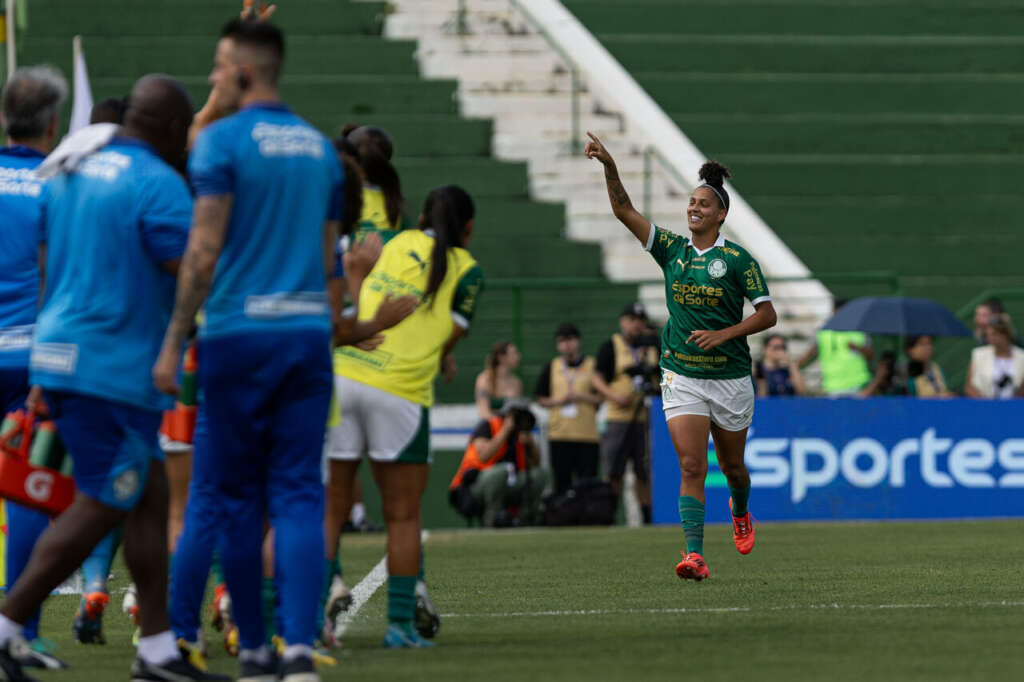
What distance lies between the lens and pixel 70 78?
2484 cm

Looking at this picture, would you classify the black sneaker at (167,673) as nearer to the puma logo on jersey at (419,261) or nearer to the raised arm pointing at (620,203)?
the puma logo on jersey at (419,261)

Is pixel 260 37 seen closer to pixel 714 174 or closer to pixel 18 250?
pixel 18 250

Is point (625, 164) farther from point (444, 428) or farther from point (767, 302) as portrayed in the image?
point (767, 302)

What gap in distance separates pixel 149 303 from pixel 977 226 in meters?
19.8

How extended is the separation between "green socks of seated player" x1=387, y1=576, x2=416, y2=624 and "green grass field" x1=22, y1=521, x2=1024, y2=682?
0.17 metres

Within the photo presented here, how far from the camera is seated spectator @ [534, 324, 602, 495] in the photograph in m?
18.8

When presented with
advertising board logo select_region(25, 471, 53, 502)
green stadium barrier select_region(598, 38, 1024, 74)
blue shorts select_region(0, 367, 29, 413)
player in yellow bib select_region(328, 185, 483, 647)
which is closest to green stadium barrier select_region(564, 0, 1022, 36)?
green stadium barrier select_region(598, 38, 1024, 74)

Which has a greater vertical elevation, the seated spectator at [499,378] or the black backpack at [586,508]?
the seated spectator at [499,378]

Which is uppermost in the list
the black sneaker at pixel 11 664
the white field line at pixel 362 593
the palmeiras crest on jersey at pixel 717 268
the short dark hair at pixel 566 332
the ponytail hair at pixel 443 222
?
the ponytail hair at pixel 443 222

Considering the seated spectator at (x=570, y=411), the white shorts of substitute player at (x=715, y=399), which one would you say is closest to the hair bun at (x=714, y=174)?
the white shorts of substitute player at (x=715, y=399)

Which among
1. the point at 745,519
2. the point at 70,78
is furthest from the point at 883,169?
the point at 745,519

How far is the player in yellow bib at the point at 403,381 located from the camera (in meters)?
7.73

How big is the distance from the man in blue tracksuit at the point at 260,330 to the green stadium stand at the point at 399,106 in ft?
44.1

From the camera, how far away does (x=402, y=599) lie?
771 centimetres
